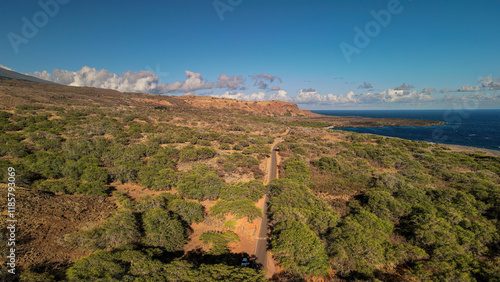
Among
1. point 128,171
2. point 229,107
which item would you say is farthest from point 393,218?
point 229,107

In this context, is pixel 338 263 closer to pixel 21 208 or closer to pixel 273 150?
pixel 21 208

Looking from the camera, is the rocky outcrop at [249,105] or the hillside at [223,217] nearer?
the hillside at [223,217]

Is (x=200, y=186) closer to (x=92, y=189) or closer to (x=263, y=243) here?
(x=263, y=243)

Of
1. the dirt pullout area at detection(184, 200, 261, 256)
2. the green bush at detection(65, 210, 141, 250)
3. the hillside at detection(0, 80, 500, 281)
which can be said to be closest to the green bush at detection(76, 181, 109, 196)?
the hillside at detection(0, 80, 500, 281)

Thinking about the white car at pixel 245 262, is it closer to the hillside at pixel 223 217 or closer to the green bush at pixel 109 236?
the hillside at pixel 223 217

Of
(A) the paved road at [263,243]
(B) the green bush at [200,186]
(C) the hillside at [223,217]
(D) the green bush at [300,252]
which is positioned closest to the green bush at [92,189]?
(C) the hillside at [223,217]
